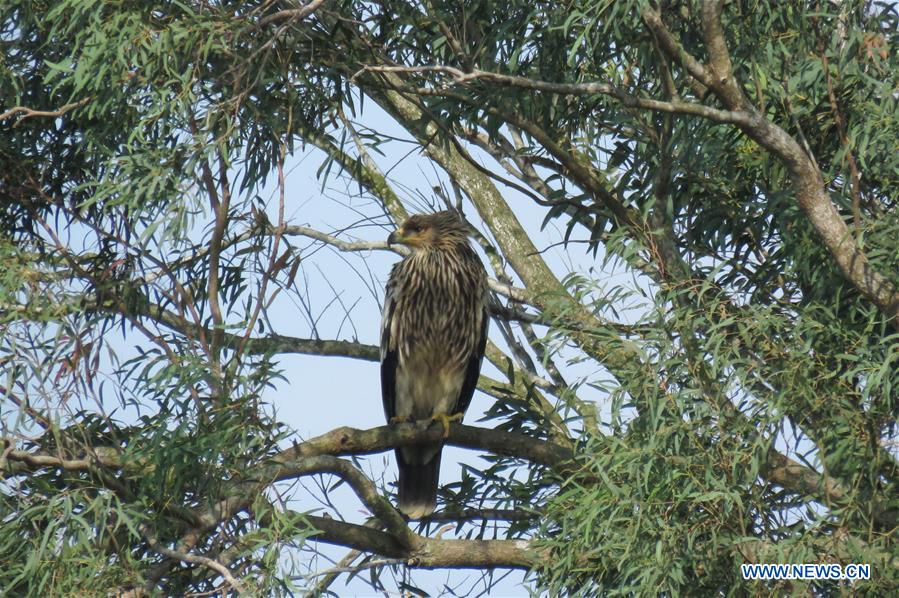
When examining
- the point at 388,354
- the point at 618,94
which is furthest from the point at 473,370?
the point at 618,94

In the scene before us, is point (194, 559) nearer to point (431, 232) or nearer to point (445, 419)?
point (445, 419)

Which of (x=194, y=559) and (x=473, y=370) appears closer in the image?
(x=194, y=559)

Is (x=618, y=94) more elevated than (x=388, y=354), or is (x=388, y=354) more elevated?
(x=388, y=354)

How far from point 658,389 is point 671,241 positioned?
85 cm

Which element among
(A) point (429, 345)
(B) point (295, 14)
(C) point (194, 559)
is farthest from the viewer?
(A) point (429, 345)

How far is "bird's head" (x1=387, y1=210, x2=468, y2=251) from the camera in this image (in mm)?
6035

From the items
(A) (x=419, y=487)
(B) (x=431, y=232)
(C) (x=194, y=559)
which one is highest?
(B) (x=431, y=232)

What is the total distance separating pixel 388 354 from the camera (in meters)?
5.93

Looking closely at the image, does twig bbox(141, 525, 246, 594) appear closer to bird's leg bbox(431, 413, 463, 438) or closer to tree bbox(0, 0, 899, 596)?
tree bbox(0, 0, 899, 596)

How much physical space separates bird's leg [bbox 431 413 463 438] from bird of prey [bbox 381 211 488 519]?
0.01m

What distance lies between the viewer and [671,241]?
4930 mm

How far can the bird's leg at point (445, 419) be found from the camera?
538 centimetres

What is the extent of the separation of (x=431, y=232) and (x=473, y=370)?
713 millimetres

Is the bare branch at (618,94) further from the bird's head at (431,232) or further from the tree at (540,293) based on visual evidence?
the bird's head at (431,232)
